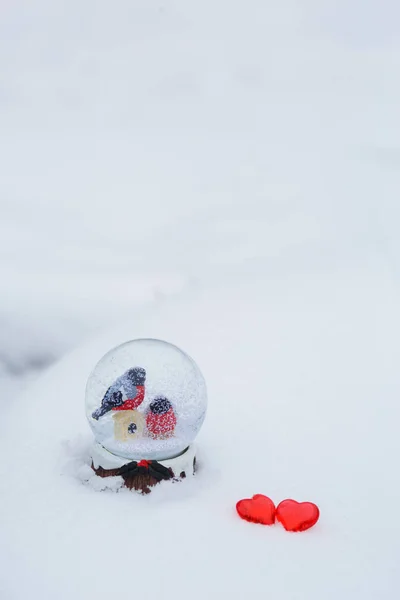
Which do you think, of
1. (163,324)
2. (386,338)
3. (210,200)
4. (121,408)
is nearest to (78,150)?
(210,200)

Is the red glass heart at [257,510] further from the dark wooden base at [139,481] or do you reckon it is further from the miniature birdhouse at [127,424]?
the miniature birdhouse at [127,424]

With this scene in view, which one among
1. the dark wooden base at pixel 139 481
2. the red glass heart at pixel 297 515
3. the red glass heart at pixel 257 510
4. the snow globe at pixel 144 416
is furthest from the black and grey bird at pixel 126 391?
the red glass heart at pixel 297 515

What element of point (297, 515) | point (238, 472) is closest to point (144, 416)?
point (238, 472)

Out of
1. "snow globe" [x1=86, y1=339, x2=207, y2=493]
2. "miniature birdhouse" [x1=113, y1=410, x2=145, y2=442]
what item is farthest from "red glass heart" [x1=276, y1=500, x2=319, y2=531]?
"miniature birdhouse" [x1=113, y1=410, x2=145, y2=442]

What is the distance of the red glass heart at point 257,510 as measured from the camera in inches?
115

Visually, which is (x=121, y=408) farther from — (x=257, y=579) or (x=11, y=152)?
(x=11, y=152)

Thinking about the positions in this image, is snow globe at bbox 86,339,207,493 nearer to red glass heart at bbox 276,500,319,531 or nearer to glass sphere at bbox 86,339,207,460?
glass sphere at bbox 86,339,207,460

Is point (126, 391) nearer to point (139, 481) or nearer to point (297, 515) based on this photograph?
point (139, 481)

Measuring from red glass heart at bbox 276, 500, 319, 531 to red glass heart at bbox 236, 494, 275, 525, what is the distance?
40mm

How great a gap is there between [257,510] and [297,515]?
173mm

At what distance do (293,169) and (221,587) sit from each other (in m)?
6.20

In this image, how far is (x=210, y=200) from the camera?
7430 mm

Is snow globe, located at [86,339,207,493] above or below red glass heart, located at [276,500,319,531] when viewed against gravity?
above

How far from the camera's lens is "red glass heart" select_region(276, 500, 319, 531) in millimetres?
2893
